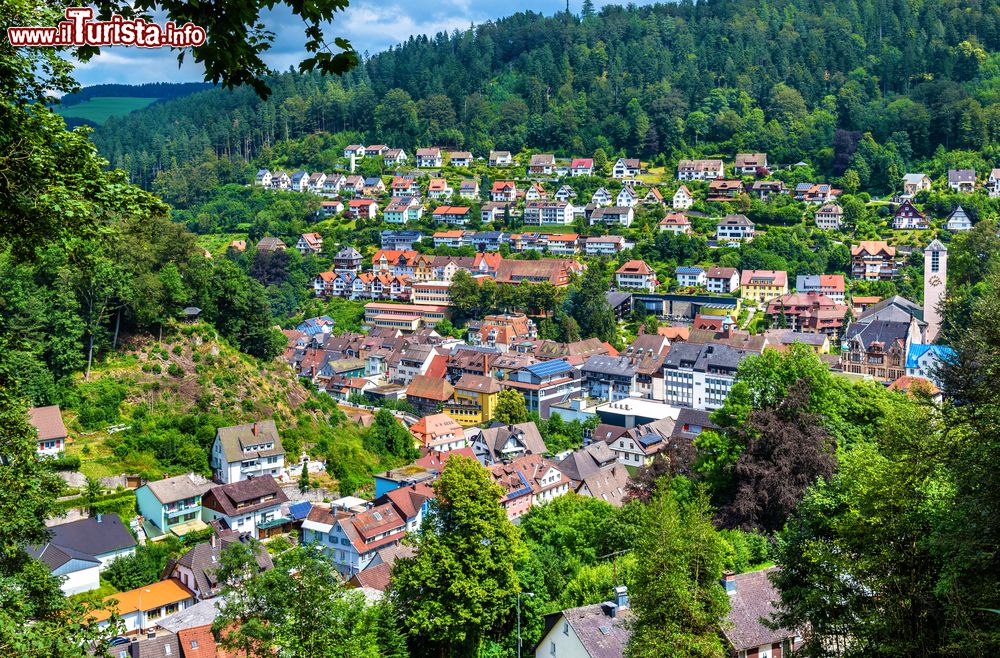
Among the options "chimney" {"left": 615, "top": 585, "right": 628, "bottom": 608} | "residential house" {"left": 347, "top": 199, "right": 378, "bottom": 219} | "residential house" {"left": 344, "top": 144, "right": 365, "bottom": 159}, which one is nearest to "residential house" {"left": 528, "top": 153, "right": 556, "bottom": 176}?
"residential house" {"left": 347, "top": 199, "right": 378, "bottom": 219}

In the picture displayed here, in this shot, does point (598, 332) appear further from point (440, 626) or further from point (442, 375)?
point (440, 626)

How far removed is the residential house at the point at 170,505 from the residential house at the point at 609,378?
26.6m

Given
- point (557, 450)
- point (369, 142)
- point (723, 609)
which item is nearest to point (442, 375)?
point (557, 450)

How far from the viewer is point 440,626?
16.7m

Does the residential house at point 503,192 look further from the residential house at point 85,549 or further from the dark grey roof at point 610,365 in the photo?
the residential house at point 85,549

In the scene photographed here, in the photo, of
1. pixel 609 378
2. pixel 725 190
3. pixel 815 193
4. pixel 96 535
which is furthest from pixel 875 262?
pixel 96 535

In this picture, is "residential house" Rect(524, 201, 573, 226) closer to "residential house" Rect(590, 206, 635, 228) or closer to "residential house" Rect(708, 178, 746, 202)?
"residential house" Rect(590, 206, 635, 228)

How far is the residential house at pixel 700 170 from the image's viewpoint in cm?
7856

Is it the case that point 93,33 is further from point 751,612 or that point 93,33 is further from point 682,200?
point 682,200

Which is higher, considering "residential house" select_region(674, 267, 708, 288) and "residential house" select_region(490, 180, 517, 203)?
"residential house" select_region(490, 180, 517, 203)

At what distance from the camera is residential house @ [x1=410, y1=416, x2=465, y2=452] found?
41.4 m

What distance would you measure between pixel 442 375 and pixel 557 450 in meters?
11.8

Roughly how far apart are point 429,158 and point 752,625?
81606 mm

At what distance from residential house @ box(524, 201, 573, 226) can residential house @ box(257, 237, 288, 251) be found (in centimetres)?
2249
